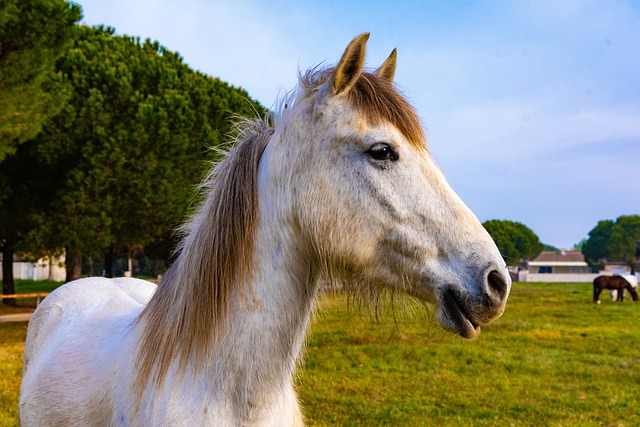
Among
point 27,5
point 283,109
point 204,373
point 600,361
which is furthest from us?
point 27,5

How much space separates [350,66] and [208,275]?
0.92 m

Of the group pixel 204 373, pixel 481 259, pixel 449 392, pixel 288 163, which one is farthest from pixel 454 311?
pixel 449 392

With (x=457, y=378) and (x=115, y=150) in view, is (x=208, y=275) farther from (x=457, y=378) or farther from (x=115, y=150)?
(x=115, y=150)

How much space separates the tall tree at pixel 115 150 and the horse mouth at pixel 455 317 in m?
12.8

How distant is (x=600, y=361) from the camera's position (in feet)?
31.3

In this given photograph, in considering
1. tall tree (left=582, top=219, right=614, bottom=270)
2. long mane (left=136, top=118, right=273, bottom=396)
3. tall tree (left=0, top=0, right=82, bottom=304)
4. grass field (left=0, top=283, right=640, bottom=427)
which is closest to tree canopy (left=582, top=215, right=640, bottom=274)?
tall tree (left=582, top=219, right=614, bottom=270)

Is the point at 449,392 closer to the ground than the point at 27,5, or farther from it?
closer to the ground

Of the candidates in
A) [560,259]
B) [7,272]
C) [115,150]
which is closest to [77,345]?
[115,150]

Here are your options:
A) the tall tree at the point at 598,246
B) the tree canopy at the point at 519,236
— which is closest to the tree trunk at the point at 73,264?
the tree canopy at the point at 519,236

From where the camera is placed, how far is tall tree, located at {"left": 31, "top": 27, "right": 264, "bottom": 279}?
1457cm

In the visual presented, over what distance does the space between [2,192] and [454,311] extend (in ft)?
54.7

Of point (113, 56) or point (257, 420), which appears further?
point (113, 56)

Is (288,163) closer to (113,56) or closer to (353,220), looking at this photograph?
(353,220)

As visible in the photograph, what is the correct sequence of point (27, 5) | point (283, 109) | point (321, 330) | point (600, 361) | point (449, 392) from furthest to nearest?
point (321, 330) → point (27, 5) → point (600, 361) → point (449, 392) → point (283, 109)
